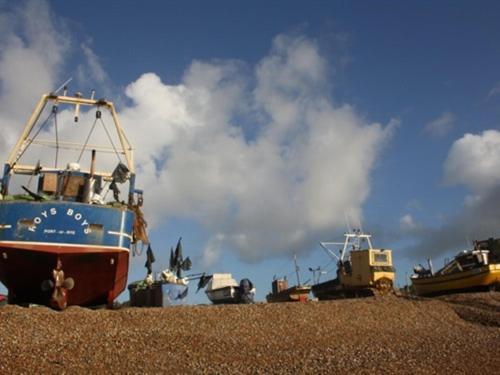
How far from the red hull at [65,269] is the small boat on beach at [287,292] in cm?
1413

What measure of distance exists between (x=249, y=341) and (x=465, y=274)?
80.6 ft

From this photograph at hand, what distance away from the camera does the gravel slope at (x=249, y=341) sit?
1148 cm

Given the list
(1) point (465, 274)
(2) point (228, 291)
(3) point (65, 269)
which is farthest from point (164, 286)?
(1) point (465, 274)

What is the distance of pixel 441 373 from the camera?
449 inches

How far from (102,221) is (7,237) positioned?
156 inches

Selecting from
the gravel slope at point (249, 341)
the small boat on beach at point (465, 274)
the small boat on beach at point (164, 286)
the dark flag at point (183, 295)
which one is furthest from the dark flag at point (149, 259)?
the small boat on beach at point (465, 274)

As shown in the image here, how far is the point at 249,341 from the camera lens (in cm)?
1460

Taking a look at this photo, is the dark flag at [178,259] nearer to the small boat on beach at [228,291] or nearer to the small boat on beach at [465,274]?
the small boat on beach at [228,291]

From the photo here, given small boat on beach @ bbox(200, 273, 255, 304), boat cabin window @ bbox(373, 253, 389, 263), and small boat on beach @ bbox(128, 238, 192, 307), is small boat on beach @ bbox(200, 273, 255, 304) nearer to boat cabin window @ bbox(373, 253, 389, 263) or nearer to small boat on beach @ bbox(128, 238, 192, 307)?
small boat on beach @ bbox(128, 238, 192, 307)

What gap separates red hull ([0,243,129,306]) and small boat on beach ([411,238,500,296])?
78.6 ft

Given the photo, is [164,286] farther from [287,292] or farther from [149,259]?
[287,292]

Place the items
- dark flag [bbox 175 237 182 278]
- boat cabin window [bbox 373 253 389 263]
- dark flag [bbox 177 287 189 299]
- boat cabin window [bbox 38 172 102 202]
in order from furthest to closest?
boat cabin window [bbox 373 253 389 263]
dark flag [bbox 175 237 182 278]
dark flag [bbox 177 287 189 299]
boat cabin window [bbox 38 172 102 202]

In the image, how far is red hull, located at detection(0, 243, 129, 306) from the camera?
20.3 meters

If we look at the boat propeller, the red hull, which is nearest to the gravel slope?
the boat propeller
